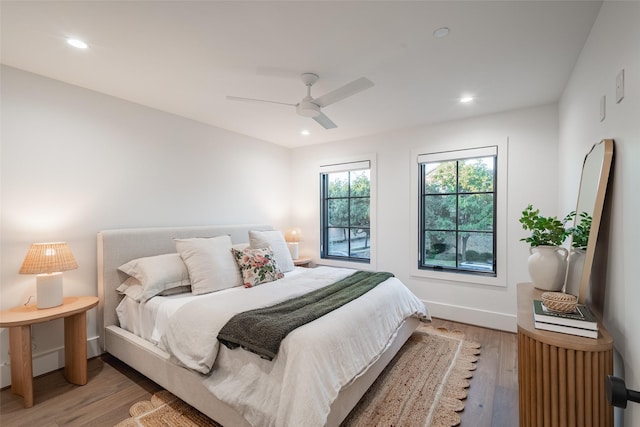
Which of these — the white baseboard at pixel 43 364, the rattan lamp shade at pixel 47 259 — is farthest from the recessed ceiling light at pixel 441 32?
the white baseboard at pixel 43 364

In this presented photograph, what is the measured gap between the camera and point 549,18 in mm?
1810

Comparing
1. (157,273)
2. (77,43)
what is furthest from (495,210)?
(77,43)

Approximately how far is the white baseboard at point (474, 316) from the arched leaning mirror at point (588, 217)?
1811mm

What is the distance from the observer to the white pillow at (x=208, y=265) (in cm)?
277

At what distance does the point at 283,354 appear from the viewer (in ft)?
5.56

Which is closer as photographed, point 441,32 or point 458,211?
point 441,32

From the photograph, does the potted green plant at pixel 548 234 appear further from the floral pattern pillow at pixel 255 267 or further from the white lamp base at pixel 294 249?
the white lamp base at pixel 294 249

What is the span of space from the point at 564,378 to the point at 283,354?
136 centimetres

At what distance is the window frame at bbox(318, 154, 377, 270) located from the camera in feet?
14.3

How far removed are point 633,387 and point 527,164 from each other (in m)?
2.69

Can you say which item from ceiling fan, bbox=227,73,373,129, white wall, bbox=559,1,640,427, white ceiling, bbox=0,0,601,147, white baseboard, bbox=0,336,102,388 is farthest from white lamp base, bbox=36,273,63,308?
white wall, bbox=559,1,640,427

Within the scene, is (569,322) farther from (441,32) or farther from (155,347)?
(155,347)

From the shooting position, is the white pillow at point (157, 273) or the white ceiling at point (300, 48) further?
the white pillow at point (157, 273)

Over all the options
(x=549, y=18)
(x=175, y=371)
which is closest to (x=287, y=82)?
(x=549, y=18)
